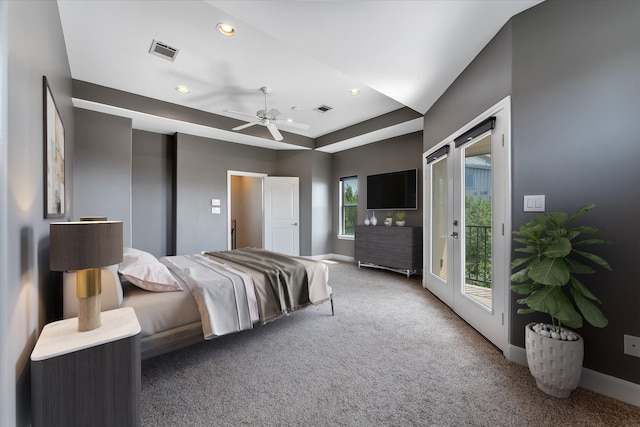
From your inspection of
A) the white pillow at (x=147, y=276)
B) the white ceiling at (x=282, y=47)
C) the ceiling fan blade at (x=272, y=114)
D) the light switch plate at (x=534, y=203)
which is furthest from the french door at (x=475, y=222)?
the white pillow at (x=147, y=276)

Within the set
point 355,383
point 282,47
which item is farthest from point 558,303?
point 282,47

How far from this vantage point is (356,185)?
6.43 meters

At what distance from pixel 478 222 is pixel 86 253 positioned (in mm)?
3050

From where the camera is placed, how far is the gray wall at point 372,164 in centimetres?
523

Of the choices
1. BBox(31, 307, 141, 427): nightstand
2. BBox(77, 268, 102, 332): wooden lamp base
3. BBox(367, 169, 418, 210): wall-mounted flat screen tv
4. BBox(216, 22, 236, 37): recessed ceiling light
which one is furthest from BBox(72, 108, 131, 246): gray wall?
BBox(367, 169, 418, 210): wall-mounted flat screen tv

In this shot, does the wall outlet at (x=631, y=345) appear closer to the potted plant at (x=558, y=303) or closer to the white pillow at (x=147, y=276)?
the potted plant at (x=558, y=303)

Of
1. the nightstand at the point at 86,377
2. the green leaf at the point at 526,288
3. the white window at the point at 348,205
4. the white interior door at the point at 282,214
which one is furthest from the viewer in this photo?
the white window at the point at 348,205

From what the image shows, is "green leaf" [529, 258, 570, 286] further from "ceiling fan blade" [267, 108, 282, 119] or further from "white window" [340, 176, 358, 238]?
"white window" [340, 176, 358, 238]

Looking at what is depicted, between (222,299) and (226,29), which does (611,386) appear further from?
(226,29)

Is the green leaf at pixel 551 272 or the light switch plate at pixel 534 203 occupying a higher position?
the light switch plate at pixel 534 203

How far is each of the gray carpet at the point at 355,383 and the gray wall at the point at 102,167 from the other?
3.13 m

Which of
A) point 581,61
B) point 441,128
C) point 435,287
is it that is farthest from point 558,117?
point 435,287

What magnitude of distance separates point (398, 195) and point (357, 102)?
6.59 feet

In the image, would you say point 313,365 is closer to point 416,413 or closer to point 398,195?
point 416,413
